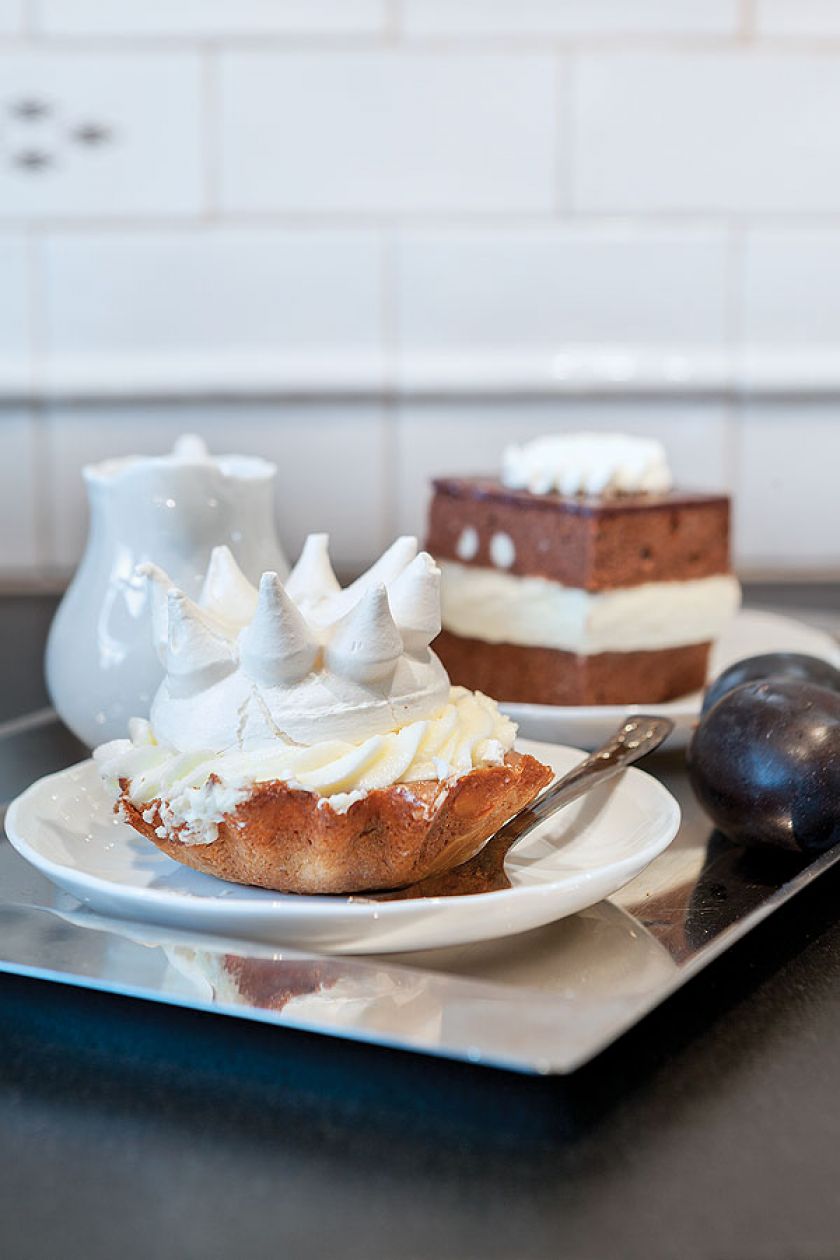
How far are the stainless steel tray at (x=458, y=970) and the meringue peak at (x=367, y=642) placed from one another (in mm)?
126

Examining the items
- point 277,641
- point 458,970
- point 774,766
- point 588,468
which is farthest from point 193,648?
point 588,468

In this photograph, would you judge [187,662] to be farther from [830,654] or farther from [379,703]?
[830,654]

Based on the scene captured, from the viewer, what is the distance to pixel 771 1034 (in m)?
0.56

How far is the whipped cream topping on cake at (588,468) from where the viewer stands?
1.10 m

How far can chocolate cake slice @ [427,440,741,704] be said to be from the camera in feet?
3.49

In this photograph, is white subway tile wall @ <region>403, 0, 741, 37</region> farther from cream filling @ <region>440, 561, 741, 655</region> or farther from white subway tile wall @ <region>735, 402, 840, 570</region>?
cream filling @ <region>440, 561, 741, 655</region>

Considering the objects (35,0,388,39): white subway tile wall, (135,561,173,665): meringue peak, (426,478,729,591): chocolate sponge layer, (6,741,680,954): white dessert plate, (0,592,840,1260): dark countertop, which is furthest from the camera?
(35,0,388,39): white subway tile wall

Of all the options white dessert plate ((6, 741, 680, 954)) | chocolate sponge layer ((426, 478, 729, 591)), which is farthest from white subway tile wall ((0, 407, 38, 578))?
white dessert plate ((6, 741, 680, 954))

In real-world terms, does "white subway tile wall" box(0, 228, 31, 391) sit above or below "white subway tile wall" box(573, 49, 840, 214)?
below

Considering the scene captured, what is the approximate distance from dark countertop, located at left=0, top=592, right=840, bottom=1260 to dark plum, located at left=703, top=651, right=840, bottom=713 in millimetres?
337

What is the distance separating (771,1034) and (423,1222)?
184 mm

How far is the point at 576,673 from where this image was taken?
3.51ft

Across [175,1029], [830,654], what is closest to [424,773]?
[175,1029]

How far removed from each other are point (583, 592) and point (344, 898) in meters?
0.48
